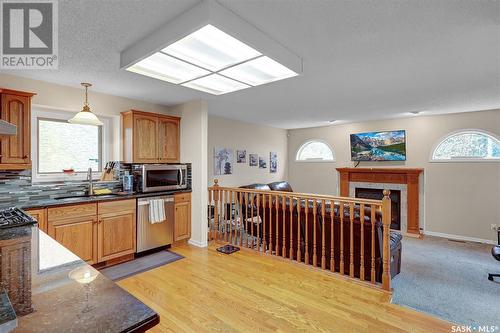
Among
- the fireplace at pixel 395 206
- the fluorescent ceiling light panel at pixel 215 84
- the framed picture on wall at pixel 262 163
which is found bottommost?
the fireplace at pixel 395 206

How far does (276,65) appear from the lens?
2430 millimetres

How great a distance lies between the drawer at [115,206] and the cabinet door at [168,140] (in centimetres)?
94

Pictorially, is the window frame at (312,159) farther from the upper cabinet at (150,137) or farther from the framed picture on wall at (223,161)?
the upper cabinet at (150,137)

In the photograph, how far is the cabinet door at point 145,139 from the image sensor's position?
3.88 meters

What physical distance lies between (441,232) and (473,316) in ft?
10.9

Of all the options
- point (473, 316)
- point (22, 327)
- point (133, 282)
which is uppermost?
point (22, 327)

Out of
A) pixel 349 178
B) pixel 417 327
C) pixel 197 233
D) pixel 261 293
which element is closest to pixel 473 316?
pixel 417 327

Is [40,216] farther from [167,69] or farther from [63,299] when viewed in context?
[63,299]

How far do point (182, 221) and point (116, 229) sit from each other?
105 centimetres

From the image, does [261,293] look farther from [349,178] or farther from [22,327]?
[349,178]

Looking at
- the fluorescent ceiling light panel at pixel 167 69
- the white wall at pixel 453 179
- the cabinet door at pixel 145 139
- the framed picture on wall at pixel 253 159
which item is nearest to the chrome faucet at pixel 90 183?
the cabinet door at pixel 145 139

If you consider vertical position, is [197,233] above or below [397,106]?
below

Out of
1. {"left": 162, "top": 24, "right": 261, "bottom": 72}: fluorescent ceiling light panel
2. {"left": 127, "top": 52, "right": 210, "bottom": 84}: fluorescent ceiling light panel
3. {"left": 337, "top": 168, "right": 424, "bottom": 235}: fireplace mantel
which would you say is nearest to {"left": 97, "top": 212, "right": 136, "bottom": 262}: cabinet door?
{"left": 127, "top": 52, "right": 210, "bottom": 84}: fluorescent ceiling light panel

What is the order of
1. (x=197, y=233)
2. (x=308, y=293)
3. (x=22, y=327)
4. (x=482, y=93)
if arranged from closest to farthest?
1. (x=22, y=327)
2. (x=308, y=293)
3. (x=482, y=93)
4. (x=197, y=233)
